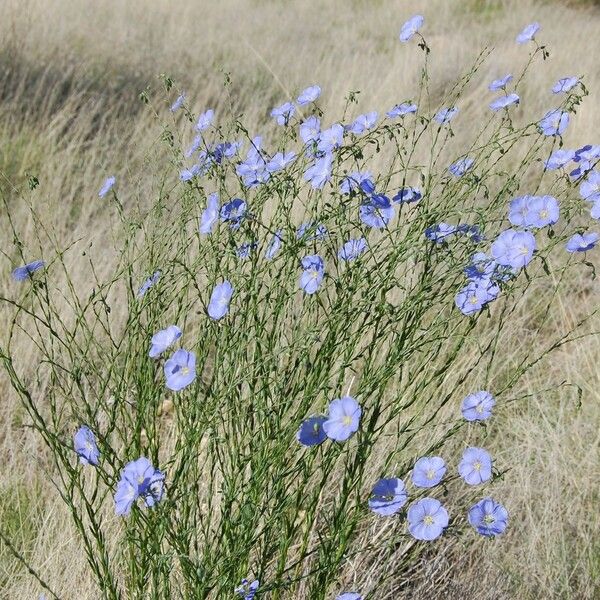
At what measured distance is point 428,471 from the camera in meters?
1.62

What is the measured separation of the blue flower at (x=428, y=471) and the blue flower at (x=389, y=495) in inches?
1.6

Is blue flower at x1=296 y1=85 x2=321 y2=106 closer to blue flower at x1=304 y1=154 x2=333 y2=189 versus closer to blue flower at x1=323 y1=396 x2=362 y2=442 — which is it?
blue flower at x1=304 y1=154 x2=333 y2=189

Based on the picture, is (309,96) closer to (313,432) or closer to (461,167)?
(461,167)

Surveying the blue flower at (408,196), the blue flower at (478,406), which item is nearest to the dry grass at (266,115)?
the blue flower at (478,406)

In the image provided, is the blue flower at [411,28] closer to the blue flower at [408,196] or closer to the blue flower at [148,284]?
the blue flower at [408,196]

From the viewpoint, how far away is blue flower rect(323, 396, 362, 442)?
1419mm

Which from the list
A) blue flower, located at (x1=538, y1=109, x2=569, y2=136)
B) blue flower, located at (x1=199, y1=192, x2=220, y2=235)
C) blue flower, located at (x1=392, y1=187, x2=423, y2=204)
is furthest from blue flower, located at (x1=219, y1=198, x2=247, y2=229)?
blue flower, located at (x1=538, y1=109, x2=569, y2=136)

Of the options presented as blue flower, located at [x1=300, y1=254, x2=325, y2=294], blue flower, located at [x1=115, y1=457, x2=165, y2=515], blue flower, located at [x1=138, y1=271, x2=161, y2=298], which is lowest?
blue flower, located at [x1=115, y1=457, x2=165, y2=515]

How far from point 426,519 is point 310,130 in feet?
3.00

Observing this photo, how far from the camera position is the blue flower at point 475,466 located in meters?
1.66

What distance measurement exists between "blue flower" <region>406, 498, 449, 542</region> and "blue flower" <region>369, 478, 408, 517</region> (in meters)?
0.03

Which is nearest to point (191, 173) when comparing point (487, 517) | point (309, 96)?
point (309, 96)

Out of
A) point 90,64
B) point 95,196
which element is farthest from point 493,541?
point 90,64

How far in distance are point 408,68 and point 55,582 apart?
4.83 metres
